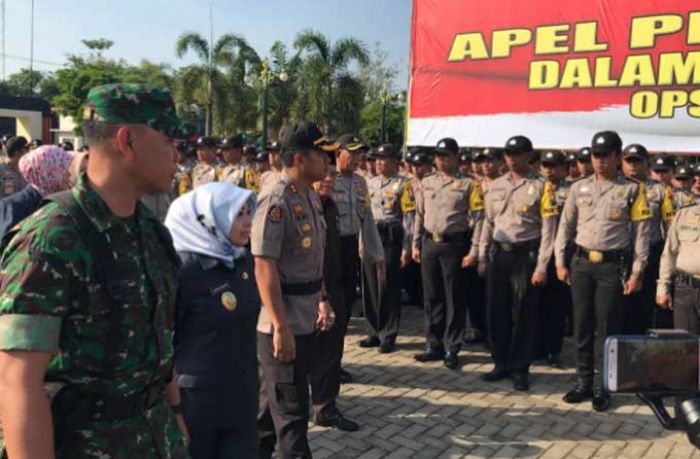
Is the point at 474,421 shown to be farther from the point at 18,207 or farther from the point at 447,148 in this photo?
the point at 18,207

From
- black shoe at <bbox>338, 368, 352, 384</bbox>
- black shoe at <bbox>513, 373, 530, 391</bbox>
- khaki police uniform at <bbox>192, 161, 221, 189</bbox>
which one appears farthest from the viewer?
khaki police uniform at <bbox>192, 161, 221, 189</bbox>

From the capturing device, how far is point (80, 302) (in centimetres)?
136

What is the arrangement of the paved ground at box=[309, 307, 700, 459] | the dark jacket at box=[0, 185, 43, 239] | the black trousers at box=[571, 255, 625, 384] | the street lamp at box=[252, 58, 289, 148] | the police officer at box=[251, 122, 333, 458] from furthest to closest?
the street lamp at box=[252, 58, 289, 148]
the black trousers at box=[571, 255, 625, 384]
the paved ground at box=[309, 307, 700, 459]
the dark jacket at box=[0, 185, 43, 239]
the police officer at box=[251, 122, 333, 458]

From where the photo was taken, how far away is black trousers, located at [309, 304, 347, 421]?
3973 mm

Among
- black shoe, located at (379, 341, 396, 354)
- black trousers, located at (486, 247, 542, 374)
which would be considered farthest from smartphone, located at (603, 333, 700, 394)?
black shoe, located at (379, 341, 396, 354)

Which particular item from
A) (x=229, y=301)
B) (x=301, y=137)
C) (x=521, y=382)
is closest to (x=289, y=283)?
(x=301, y=137)

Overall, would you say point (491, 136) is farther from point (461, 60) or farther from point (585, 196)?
point (585, 196)

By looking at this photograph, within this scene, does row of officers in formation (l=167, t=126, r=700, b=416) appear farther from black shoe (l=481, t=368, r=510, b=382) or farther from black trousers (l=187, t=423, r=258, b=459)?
black trousers (l=187, t=423, r=258, b=459)

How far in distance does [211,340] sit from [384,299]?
12.3ft

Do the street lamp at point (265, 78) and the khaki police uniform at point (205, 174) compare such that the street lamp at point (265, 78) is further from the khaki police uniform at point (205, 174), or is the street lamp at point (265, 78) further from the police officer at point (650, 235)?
the police officer at point (650, 235)

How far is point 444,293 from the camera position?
218 inches

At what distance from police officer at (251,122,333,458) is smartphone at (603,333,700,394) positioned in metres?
1.68

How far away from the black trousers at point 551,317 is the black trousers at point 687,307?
1.36 metres

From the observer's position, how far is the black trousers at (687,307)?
4.10m
